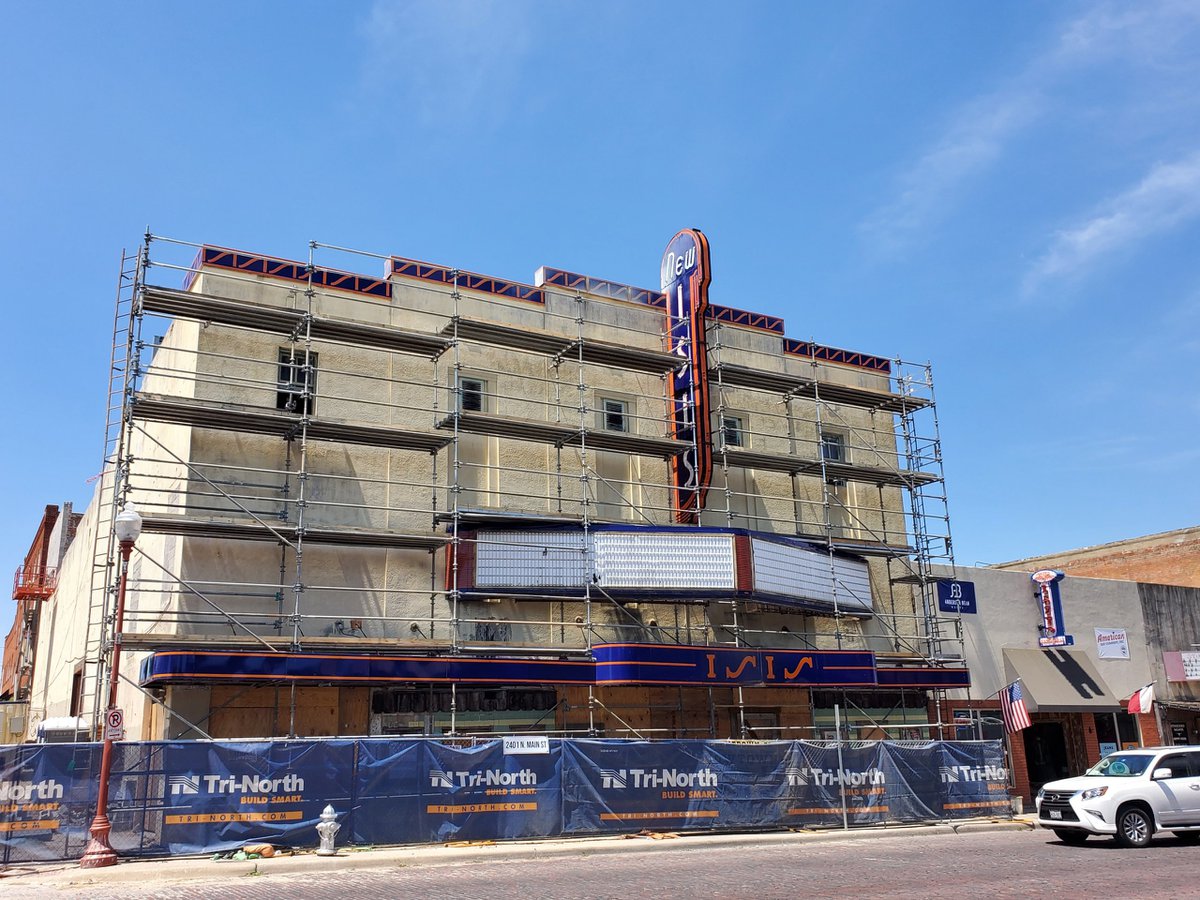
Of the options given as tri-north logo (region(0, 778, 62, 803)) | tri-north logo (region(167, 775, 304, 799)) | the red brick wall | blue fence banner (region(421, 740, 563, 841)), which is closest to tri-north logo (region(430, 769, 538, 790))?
blue fence banner (region(421, 740, 563, 841))

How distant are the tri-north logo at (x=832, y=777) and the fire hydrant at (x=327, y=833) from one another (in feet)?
28.3

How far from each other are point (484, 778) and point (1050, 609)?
21121mm

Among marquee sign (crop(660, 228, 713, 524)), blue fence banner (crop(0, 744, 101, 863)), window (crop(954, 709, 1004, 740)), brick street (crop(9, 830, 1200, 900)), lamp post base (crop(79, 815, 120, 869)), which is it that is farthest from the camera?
window (crop(954, 709, 1004, 740))

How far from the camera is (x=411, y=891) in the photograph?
43.1 ft

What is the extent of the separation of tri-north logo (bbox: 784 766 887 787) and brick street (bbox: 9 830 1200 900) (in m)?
2.06

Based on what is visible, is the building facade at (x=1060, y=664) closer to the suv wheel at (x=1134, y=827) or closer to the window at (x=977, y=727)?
the window at (x=977, y=727)

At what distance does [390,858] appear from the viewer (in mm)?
15836

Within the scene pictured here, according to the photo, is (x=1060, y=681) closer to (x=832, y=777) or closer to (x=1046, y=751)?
(x=1046, y=751)

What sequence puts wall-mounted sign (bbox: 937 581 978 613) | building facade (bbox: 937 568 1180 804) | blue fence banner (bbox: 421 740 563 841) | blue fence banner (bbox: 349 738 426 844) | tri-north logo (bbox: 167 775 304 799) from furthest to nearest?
building facade (bbox: 937 568 1180 804) < wall-mounted sign (bbox: 937 581 978 613) < blue fence banner (bbox: 421 740 563 841) < blue fence banner (bbox: 349 738 426 844) < tri-north logo (bbox: 167 775 304 799)

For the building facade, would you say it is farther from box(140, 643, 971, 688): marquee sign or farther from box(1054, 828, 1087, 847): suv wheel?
box(1054, 828, 1087, 847): suv wheel

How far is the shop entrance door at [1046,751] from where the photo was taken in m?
32.0

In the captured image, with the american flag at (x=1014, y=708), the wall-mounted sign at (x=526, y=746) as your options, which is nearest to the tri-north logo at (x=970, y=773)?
the american flag at (x=1014, y=708)

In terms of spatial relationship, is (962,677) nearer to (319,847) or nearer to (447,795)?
(447,795)

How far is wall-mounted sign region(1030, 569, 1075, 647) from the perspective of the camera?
1257 inches
